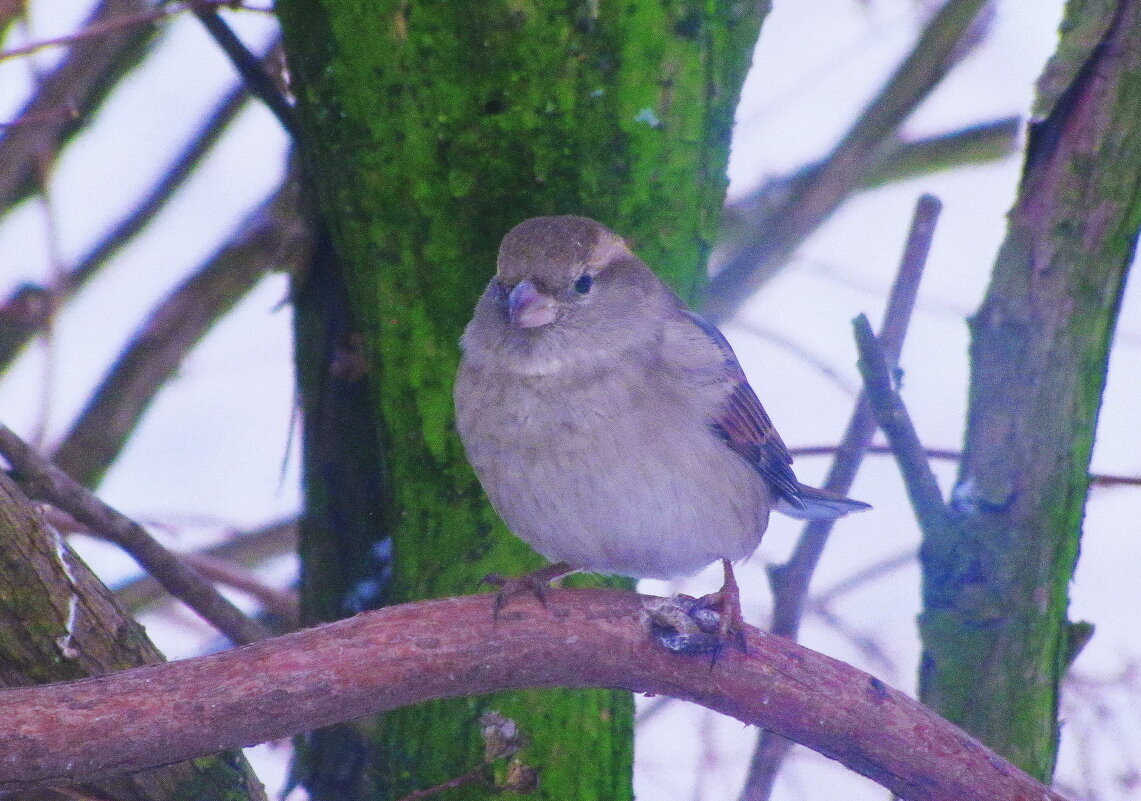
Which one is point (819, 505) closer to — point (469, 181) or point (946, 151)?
point (469, 181)

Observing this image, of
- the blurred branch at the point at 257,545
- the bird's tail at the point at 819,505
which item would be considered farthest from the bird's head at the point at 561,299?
the blurred branch at the point at 257,545

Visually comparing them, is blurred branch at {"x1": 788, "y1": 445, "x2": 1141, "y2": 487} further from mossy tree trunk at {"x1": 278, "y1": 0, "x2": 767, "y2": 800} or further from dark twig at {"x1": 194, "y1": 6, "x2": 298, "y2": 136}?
dark twig at {"x1": 194, "y1": 6, "x2": 298, "y2": 136}

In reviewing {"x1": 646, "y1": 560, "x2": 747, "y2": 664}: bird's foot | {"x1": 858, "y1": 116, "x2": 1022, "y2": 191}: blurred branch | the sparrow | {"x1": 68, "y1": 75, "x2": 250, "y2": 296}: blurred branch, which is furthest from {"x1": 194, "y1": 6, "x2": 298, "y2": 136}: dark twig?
{"x1": 858, "y1": 116, "x2": 1022, "y2": 191}: blurred branch

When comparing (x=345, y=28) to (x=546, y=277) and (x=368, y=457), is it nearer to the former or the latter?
(x=546, y=277)

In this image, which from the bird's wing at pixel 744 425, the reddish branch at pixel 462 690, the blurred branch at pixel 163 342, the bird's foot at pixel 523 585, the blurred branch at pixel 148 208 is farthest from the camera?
the blurred branch at pixel 148 208

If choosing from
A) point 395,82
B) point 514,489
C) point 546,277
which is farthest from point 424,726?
point 395,82

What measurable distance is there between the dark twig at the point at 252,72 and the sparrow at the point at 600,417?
0.97 metres

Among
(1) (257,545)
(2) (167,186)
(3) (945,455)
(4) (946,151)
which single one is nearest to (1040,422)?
(3) (945,455)

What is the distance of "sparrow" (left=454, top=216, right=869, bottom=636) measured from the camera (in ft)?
9.53

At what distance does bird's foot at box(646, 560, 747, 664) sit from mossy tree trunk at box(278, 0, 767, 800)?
644mm

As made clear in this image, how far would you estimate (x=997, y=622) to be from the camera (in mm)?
3504

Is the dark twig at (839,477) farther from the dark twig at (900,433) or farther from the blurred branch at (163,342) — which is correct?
the blurred branch at (163,342)

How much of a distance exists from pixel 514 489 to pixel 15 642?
1096 mm

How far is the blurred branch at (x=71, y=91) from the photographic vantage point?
13.9 ft
